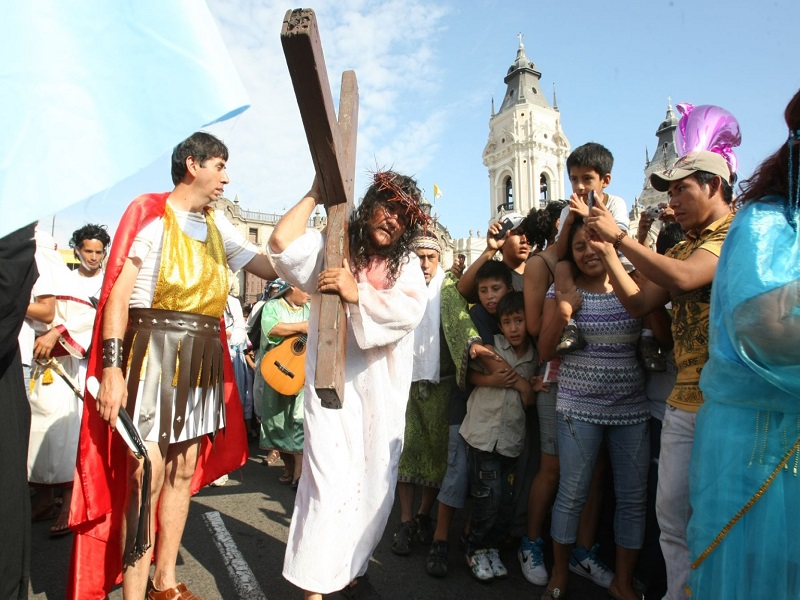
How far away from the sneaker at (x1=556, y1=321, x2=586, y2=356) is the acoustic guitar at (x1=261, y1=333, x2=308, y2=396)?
8.62 feet

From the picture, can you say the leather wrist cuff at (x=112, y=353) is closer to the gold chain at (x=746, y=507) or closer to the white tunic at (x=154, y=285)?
the white tunic at (x=154, y=285)

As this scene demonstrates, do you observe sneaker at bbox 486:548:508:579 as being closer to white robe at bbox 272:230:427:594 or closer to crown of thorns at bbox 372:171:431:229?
white robe at bbox 272:230:427:594

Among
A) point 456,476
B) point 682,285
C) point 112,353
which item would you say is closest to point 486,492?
point 456,476

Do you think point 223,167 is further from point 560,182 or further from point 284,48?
point 560,182

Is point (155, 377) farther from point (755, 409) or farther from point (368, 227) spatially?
point (755, 409)

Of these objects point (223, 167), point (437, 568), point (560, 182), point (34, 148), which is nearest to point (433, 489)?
point (437, 568)

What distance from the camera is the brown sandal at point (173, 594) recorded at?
2477 mm

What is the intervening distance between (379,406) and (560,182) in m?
56.6

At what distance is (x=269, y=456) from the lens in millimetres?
5727

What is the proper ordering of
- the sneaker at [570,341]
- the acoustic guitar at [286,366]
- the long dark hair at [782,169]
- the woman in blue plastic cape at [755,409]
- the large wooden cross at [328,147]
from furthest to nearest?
the acoustic guitar at [286,366] < the sneaker at [570,341] < the large wooden cross at [328,147] < the long dark hair at [782,169] < the woman in blue plastic cape at [755,409]

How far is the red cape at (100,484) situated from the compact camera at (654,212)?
286 centimetres

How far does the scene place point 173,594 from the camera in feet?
8.14

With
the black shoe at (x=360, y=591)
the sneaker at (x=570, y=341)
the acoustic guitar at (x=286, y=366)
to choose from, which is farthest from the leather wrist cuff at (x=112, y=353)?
the acoustic guitar at (x=286, y=366)

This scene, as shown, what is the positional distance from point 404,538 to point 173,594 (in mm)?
1391
